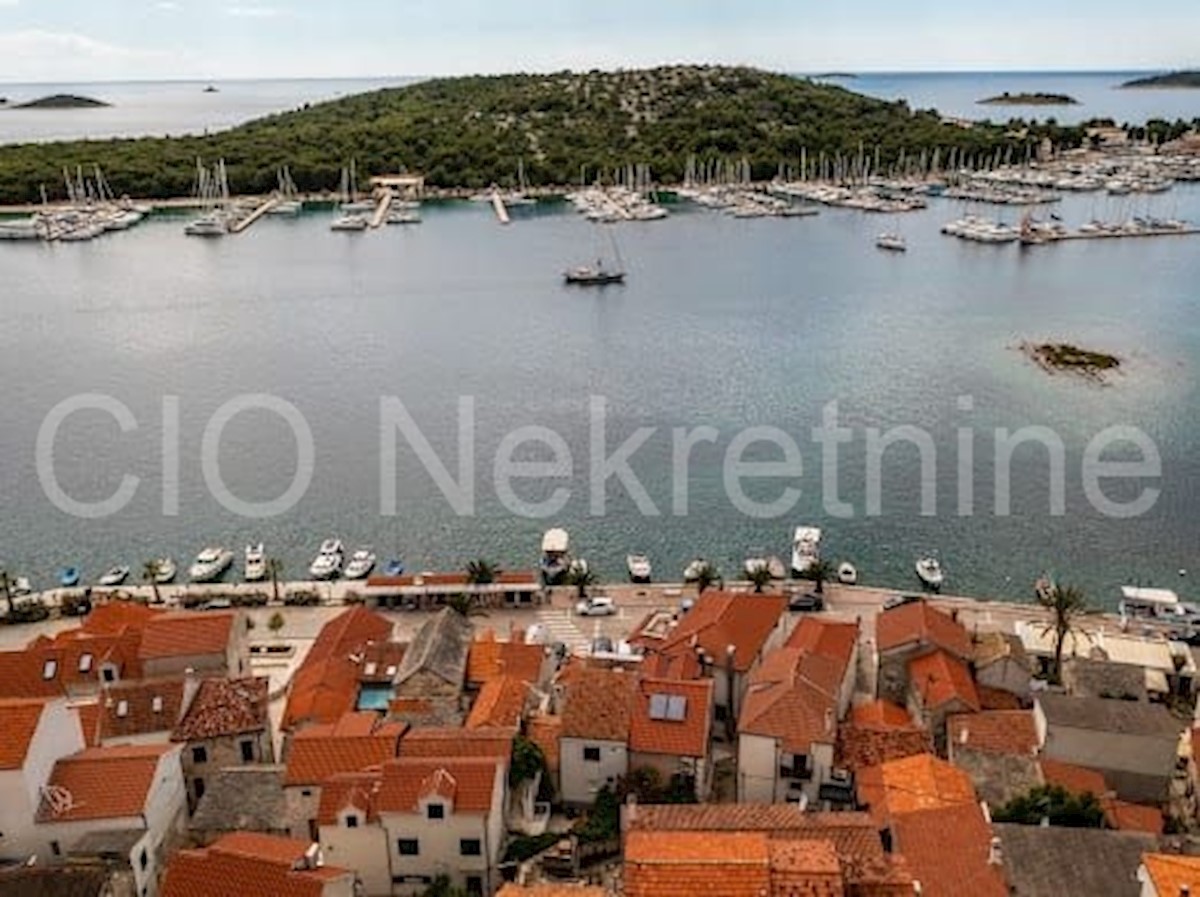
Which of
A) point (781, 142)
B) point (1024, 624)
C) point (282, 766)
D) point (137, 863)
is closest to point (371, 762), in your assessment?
point (282, 766)

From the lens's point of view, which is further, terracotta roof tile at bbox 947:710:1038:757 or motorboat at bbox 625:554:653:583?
motorboat at bbox 625:554:653:583

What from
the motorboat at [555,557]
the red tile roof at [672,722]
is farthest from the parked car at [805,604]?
the red tile roof at [672,722]

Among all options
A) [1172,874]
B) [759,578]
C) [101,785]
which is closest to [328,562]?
[759,578]

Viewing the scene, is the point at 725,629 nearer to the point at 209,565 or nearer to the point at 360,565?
the point at 360,565

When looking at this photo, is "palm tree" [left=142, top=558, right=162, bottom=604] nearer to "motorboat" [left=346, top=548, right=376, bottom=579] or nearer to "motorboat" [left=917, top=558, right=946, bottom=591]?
"motorboat" [left=346, top=548, right=376, bottom=579]

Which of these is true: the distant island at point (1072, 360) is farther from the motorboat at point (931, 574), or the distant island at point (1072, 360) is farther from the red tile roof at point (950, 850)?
the red tile roof at point (950, 850)

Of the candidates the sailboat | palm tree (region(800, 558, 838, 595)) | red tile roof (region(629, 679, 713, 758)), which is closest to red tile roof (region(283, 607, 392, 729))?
red tile roof (region(629, 679, 713, 758))
